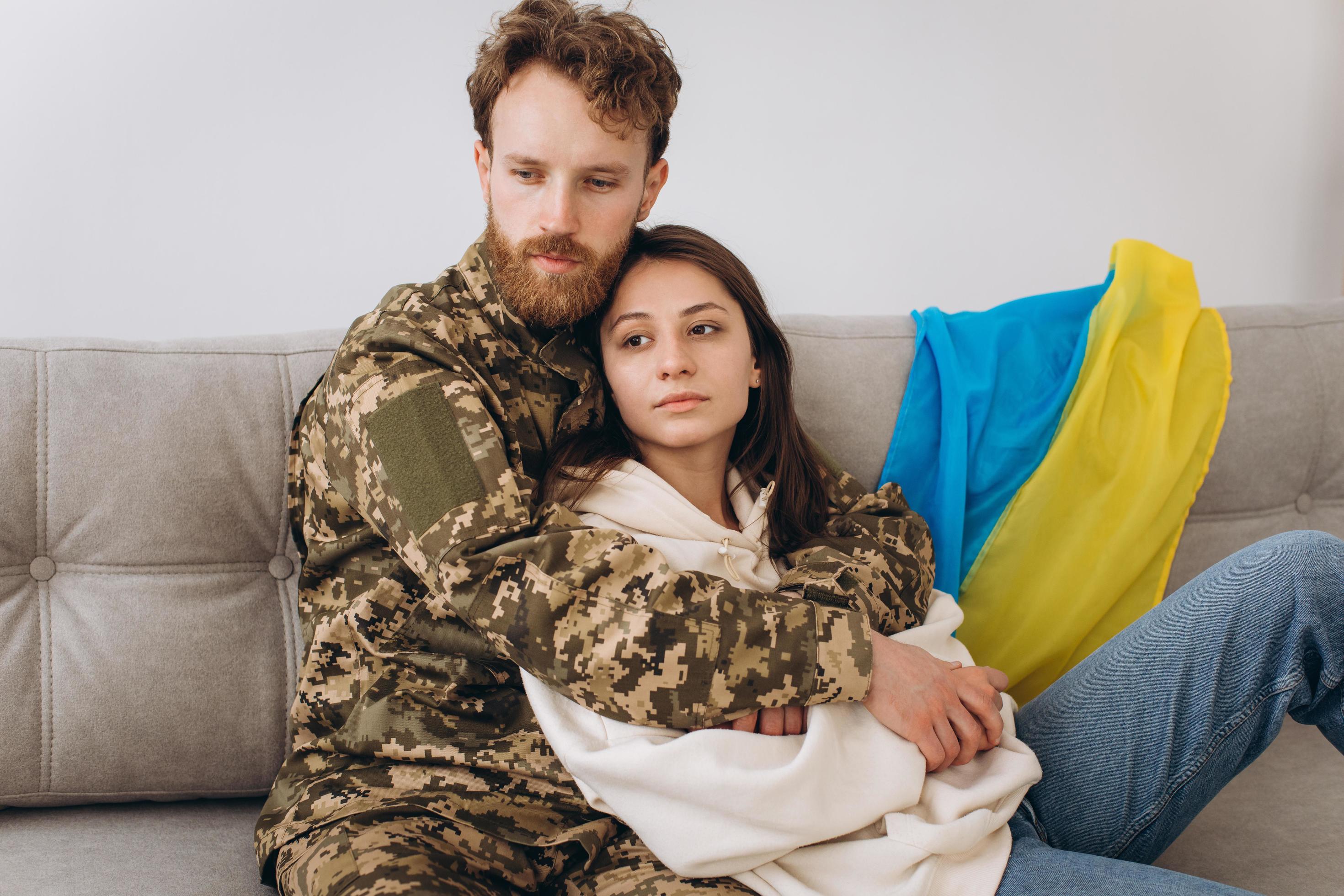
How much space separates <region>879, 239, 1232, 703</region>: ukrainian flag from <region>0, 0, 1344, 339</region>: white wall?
1.73 ft

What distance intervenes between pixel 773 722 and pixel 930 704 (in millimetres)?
195

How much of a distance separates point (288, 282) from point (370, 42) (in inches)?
19.2

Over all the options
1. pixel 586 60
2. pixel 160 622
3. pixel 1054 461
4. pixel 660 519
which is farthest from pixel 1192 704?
pixel 160 622

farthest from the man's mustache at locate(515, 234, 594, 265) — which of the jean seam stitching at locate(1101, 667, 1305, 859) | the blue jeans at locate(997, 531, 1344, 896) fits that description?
the jean seam stitching at locate(1101, 667, 1305, 859)

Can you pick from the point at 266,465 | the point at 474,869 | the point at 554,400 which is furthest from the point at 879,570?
the point at 266,465

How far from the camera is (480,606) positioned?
1021mm

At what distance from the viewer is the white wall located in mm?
1673

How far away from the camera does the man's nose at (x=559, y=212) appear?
125cm

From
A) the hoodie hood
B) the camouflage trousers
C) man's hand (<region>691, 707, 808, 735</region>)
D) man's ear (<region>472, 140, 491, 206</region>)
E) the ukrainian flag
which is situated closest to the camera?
the camouflage trousers

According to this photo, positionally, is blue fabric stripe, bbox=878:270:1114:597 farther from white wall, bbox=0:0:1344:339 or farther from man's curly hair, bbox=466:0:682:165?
man's curly hair, bbox=466:0:682:165

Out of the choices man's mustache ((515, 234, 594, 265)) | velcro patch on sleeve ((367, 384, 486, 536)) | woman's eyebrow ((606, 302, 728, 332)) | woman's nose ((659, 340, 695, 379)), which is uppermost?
man's mustache ((515, 234, 594, 265))

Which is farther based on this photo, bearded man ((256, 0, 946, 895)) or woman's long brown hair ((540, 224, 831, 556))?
woman's long brown hair ((540, 224, 831, 556))

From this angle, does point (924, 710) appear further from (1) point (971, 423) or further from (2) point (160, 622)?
(2) point (160, 622)

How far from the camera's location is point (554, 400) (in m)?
1.29
